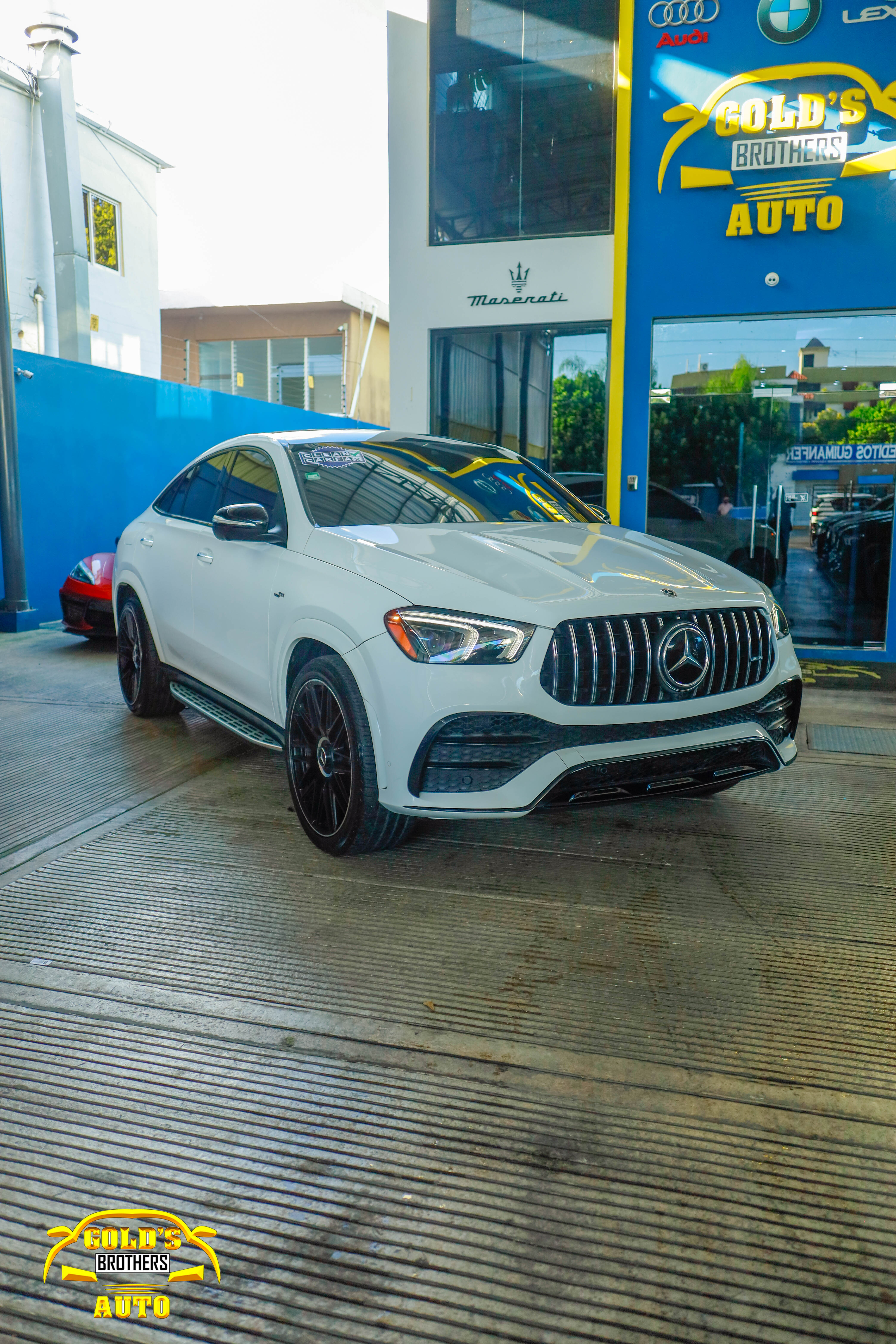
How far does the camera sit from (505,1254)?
74.4 inches

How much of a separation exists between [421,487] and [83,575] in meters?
4.97

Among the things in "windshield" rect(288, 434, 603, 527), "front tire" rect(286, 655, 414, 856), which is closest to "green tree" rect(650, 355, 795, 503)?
"windshield" rect(288, 434, 603, 527)

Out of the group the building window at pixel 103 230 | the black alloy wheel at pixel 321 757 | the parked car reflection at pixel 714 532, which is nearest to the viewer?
the black alloy wheel at pixel 321 757

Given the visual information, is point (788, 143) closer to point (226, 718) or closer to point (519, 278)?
point (519, 278)

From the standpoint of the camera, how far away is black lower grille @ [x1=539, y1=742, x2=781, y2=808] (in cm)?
333

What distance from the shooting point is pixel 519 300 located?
33.8 feet

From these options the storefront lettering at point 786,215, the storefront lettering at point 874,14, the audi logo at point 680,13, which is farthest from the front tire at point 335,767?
the storefront lettering at point 874,14

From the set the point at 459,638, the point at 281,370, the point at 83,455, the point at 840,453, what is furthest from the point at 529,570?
the point at 281,370

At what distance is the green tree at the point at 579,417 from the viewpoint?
10266mm

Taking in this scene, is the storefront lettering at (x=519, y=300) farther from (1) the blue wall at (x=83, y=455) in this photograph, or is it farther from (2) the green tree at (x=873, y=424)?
(2) the green tree at (x=873, y=424)

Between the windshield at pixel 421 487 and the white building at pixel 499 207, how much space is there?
5.58 metres

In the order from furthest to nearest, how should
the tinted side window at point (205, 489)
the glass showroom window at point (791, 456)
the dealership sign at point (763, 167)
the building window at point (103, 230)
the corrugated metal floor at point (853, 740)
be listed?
the building window at point (103, 230) < the glass showroom window at point (791, 456) < the dealership sign at point (763, 167) < the corrugated metal floor at point (853, 740) < the tinted side window at point (205, 489)

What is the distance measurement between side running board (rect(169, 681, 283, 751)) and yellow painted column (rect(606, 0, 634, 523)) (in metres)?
4.40

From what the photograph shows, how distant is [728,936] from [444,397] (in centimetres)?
850
